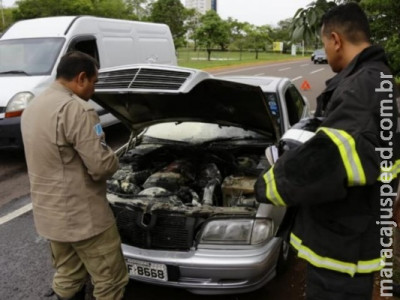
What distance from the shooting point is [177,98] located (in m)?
3.65

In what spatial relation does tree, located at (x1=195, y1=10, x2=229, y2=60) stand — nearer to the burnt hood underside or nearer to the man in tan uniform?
the burnt hood underside

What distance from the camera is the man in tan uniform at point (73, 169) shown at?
2223mm

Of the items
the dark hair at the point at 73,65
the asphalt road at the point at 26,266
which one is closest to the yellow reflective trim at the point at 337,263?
the asphalt road at the point at 26,266

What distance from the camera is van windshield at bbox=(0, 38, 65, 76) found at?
6.57 m

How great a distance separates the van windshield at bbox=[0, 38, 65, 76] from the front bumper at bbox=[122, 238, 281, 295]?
4730mm

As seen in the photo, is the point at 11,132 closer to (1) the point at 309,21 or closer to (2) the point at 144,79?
(2) the point at 144,79

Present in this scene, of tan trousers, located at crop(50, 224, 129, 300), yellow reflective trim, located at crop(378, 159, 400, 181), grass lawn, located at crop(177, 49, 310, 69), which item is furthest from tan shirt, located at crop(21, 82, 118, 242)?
Result: grass lawn, located at crop(177, 49, 310, 69)

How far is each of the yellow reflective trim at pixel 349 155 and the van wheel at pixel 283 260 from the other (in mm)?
1432

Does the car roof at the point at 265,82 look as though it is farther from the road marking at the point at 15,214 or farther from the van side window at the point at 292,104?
the road marking at the point at 15,214

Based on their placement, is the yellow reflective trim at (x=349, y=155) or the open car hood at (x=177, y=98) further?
the open car hood at (x=177, y=98)

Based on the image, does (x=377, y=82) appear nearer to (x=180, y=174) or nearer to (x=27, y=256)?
(x=180, y=174)

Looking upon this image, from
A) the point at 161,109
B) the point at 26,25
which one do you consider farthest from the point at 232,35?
the point at 161,109

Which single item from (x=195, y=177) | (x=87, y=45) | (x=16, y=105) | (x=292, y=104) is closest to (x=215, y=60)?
(x=87, y=45)

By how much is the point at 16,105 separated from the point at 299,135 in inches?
200
